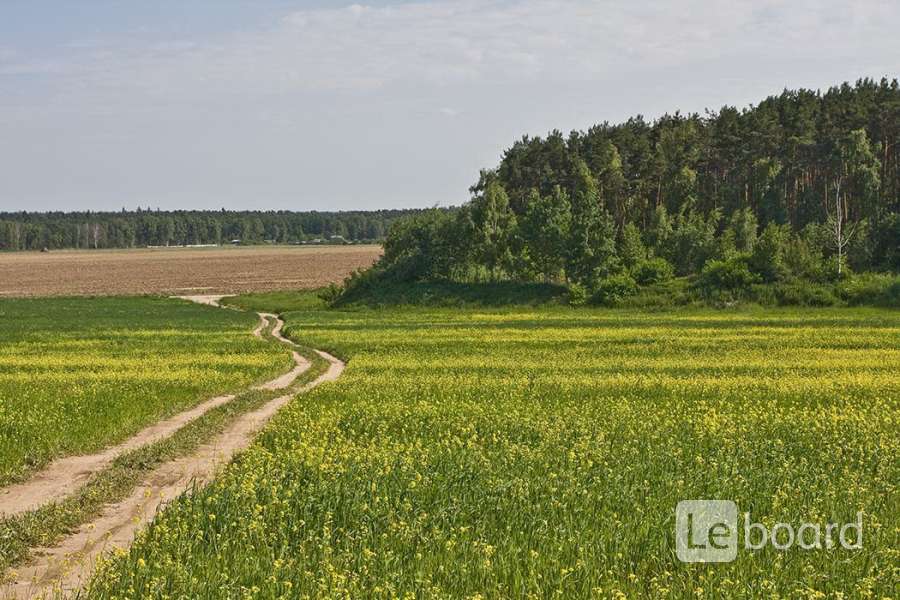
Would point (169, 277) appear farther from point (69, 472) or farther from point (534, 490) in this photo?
point (534, 490)

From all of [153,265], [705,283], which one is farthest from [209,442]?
[153,265]

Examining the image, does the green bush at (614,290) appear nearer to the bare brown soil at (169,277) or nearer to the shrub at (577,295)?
the shrub at (577,295)

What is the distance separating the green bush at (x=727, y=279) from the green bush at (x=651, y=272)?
12.2ft

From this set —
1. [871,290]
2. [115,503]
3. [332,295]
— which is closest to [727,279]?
[871,290]

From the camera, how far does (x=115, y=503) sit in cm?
1617

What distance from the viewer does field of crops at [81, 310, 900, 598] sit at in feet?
36.8

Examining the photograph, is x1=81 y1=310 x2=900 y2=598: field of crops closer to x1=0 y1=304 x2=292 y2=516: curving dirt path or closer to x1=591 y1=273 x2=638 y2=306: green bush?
x1=0 y1=304 x2=292 y2=516: curving dirt path

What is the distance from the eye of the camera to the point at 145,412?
25.1 metres

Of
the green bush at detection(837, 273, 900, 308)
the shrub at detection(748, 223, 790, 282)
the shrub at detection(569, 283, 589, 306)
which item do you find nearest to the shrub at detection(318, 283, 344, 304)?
the shrub at detection(569, 283, 589, 306)

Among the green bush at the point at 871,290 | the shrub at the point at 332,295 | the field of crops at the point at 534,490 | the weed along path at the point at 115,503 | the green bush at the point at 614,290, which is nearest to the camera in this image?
the field of crops at the point at 534,490

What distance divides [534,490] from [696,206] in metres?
83.5

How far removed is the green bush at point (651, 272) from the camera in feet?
257

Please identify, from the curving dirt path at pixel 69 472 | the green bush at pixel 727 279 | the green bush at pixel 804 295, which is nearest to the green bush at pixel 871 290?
the green bush at pixel 804 295

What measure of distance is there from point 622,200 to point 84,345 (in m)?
64.7
